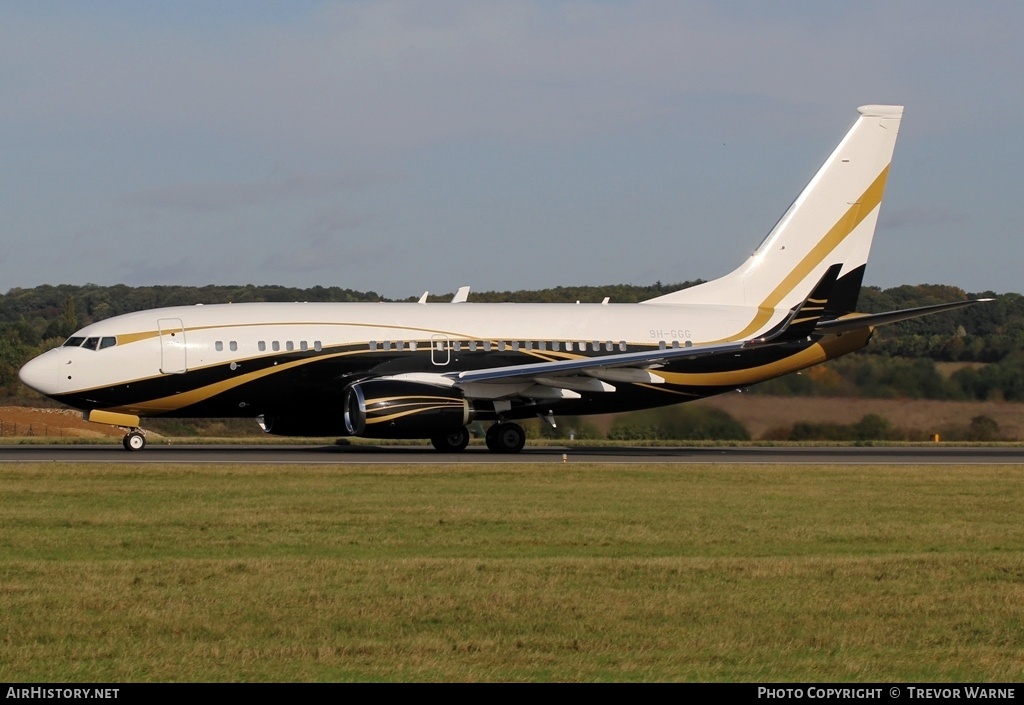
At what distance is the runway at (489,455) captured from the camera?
1283 inches

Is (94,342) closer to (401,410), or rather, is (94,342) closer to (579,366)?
(401,410)

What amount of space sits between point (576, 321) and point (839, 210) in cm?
928

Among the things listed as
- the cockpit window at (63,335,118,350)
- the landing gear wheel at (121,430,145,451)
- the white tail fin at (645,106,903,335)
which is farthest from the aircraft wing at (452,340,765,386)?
the cockpit window at (63,335,118,350)

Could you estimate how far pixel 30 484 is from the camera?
81.2ft

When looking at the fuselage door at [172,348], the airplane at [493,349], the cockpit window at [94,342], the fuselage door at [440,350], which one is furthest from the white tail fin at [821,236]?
the cockpit window at [94,342]

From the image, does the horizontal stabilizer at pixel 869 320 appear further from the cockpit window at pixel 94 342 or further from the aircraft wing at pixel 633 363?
the cockpit window at pixel 94 342

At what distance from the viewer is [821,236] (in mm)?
41781

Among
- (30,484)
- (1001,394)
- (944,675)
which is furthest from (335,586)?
(1001,394)

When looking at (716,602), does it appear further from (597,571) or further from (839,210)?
(839,210)

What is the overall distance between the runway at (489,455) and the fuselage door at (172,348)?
218 cm

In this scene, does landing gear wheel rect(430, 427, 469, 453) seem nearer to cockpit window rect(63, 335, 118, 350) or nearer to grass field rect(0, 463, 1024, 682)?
cockpit window rect(63, 335, 118, 350)

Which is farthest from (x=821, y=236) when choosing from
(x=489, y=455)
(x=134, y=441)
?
(x=134, y=441)

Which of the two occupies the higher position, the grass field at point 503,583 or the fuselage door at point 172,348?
the fuselage door at point 172,348

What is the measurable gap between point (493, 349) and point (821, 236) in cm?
1130
